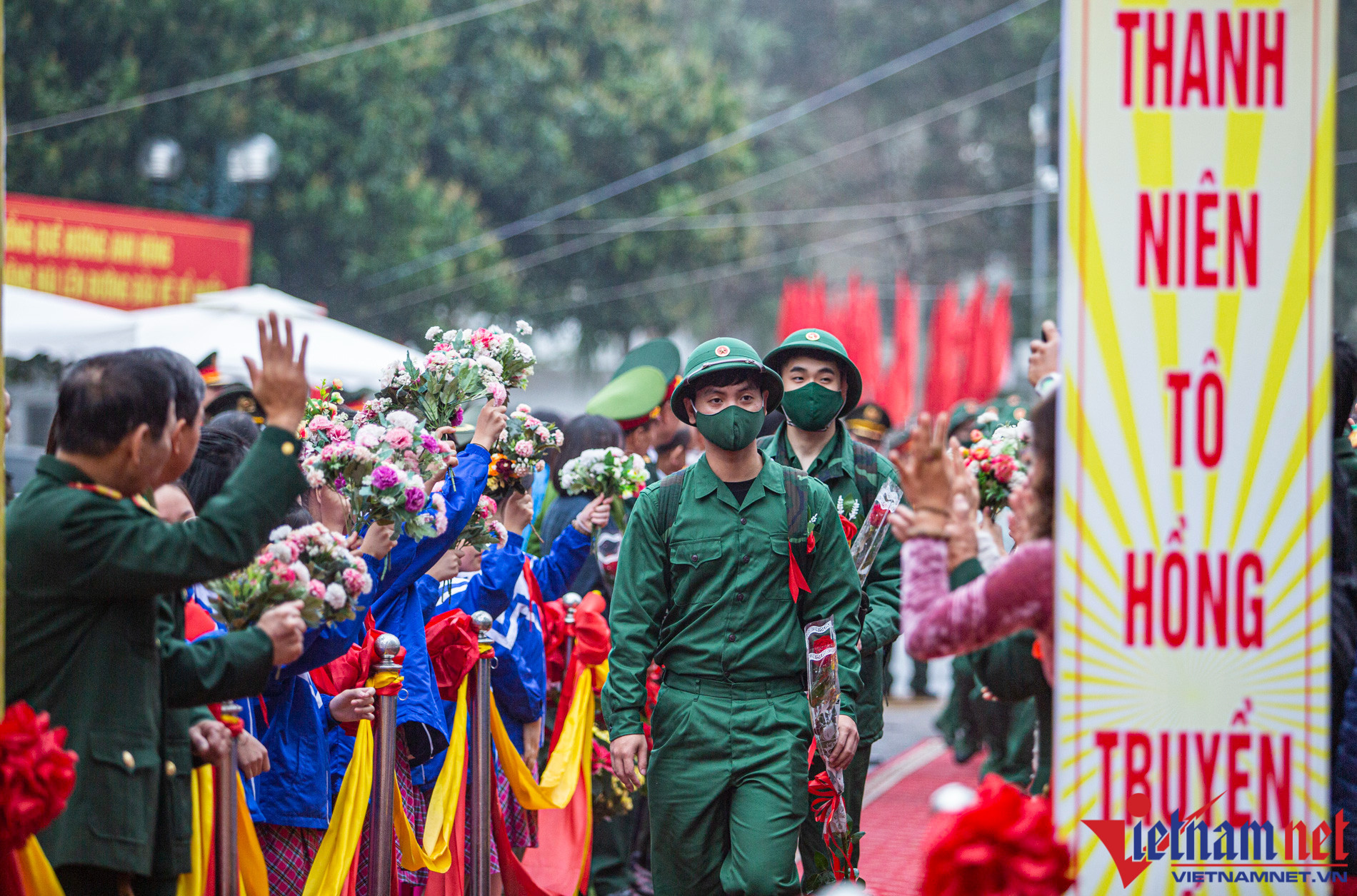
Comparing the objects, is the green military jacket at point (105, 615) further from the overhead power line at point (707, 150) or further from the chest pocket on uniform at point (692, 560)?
the overhead power line at point (707, 150)

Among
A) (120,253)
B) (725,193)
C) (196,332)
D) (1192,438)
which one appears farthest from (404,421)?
(725,193)

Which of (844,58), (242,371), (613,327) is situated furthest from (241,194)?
(844,58)

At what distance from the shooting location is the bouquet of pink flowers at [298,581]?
12.3ft

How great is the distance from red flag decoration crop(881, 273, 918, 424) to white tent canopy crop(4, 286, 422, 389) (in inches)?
428

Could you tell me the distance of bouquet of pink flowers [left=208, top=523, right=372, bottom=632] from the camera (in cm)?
375

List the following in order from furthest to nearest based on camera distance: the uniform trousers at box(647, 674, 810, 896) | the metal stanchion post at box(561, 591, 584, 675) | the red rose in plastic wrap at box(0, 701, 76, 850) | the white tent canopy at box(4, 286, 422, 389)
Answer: the white tent canopy at box(4, 286, 422, 389)
the metal stanchion post at box(561, 591, 584, 675)
the uniform trousers at box(647, 674, 810, 896)
the red rose in plastic wrap at box(0, 701, 76, 850)

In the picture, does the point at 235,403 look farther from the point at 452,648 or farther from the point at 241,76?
the point at 241,76

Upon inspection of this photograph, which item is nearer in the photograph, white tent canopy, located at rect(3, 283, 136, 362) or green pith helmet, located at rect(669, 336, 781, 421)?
green pith helmet, located at rect(669, 336, 781, 421)

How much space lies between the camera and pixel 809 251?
4122cm

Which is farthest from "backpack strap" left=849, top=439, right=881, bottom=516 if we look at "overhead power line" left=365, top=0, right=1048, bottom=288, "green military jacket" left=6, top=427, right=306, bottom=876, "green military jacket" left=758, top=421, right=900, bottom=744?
"overhead power line" left=365, top=0, right=1048, bottom=288

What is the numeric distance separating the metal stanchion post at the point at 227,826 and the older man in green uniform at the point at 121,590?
0.88 feet

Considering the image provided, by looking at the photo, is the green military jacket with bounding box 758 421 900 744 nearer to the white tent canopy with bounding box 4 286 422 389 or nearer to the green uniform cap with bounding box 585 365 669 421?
the green uniform cap with bounding box 585 365 669 421

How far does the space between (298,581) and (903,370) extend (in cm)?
1920

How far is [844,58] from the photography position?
43.0 metres
